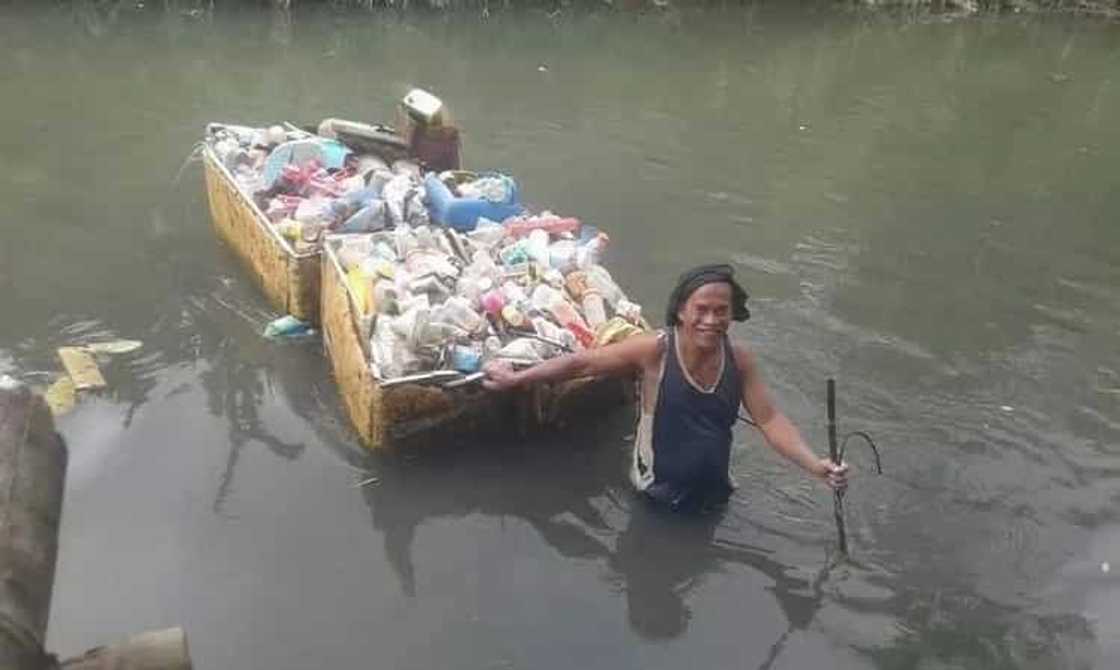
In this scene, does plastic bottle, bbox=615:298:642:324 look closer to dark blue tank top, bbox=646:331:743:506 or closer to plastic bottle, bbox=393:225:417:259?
dark blue tank top, bbox=646:331:743:506

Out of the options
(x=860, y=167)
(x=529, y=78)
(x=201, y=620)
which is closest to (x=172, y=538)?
(x=201, y=620)

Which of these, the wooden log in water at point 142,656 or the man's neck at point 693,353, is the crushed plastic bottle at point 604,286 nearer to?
the man's neck at point 693,353

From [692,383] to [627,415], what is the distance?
1.20 m

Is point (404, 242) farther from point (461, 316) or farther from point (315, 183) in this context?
point (315, 183)

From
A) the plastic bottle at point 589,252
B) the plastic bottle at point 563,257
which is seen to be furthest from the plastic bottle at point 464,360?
the plastic bottle at point 589,252

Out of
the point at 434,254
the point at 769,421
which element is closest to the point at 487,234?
the point at 434,254

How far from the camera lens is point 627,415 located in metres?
6.01

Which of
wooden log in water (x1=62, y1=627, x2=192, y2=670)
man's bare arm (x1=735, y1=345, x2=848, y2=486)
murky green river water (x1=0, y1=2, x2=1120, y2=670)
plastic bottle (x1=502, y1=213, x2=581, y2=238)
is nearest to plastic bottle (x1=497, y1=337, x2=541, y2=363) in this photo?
murky green river water (x1=0, y1=2, x2=1120, y2=670)

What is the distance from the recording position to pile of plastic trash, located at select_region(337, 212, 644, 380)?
5.39 metres

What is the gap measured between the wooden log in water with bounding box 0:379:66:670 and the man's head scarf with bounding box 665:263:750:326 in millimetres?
2706

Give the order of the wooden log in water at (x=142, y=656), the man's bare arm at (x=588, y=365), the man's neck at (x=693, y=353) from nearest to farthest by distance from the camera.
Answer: the wooden log in water at (x=142, y=656), the man's neck at (x=693, y=353), the man's bare arm at (x=588, y=365)

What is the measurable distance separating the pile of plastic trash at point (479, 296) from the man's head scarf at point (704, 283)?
741mm

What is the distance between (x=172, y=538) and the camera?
199 inches

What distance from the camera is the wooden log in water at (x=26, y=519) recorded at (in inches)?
81.3
